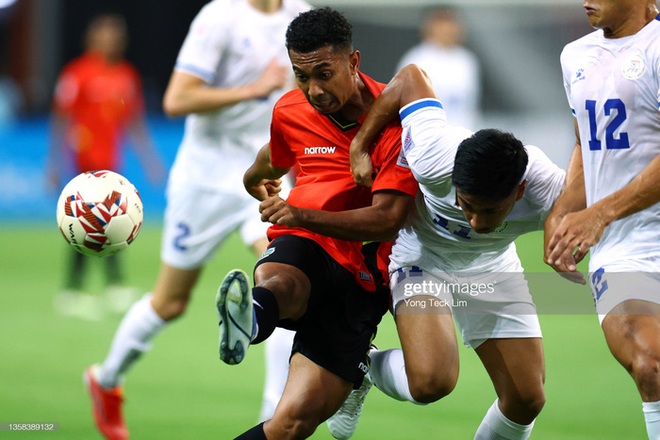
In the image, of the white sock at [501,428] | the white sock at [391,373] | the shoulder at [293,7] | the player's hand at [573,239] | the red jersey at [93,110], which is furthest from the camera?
the red jersey at [93,110]

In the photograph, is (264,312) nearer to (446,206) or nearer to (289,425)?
(289,425)

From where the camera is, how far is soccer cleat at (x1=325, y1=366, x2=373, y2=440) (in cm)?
532

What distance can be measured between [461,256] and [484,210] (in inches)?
27.9

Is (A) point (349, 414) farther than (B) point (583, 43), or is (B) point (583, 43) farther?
(A) point (349, 414)

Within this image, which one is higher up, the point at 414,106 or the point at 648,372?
the point at 414,106

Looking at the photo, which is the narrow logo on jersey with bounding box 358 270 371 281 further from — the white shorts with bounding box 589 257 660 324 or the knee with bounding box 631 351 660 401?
the knee with bounding box 631 351 660 401

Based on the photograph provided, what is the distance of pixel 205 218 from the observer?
6.69 m

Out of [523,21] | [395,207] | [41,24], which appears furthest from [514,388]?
[41,24]

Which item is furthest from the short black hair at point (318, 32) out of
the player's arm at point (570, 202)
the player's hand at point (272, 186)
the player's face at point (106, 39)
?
the player's face at point (106, 39)

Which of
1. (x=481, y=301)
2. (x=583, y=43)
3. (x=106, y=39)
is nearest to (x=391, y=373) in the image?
(x=481, y=301)

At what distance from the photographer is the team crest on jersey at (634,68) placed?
14.7 ft

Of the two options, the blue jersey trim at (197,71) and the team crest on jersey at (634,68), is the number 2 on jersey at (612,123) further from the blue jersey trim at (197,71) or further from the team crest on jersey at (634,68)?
the blue jersey trim at (197,71)

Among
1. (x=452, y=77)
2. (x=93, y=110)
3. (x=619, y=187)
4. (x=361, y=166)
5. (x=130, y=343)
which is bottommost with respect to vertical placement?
(x=452, y=77)

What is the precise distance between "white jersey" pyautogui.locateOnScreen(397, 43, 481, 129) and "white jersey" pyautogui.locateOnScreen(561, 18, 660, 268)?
933cm
